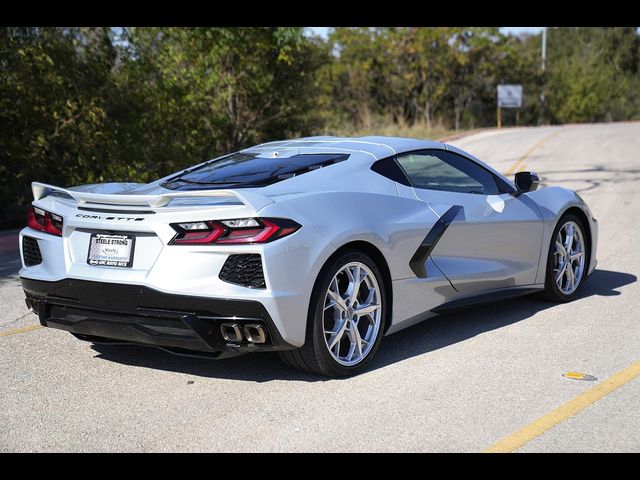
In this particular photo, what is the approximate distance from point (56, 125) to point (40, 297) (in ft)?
31.0

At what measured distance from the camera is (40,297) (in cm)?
526

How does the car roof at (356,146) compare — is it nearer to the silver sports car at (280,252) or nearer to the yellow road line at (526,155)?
the silver sports car at (280,252)

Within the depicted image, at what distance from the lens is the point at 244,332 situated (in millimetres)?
4730

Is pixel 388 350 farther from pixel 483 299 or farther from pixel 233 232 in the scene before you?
pixel 233 232

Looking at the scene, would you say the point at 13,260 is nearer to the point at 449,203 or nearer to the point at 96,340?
the point at 96,340

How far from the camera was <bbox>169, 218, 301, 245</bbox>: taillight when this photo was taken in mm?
4672

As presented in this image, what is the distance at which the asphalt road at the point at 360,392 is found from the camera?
166 inches

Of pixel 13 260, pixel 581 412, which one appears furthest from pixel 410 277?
pixel 13 260

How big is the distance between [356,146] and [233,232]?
162 cm

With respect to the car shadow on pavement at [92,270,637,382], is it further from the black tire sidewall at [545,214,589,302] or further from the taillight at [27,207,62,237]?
the taillight at [27,207,62,237]

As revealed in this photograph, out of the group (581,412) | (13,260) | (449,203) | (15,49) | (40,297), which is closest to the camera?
(581,412)

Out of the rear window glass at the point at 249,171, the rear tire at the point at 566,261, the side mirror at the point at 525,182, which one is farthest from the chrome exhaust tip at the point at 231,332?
the rear tire at the point at 566,261

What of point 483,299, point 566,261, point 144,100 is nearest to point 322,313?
point 483,299
